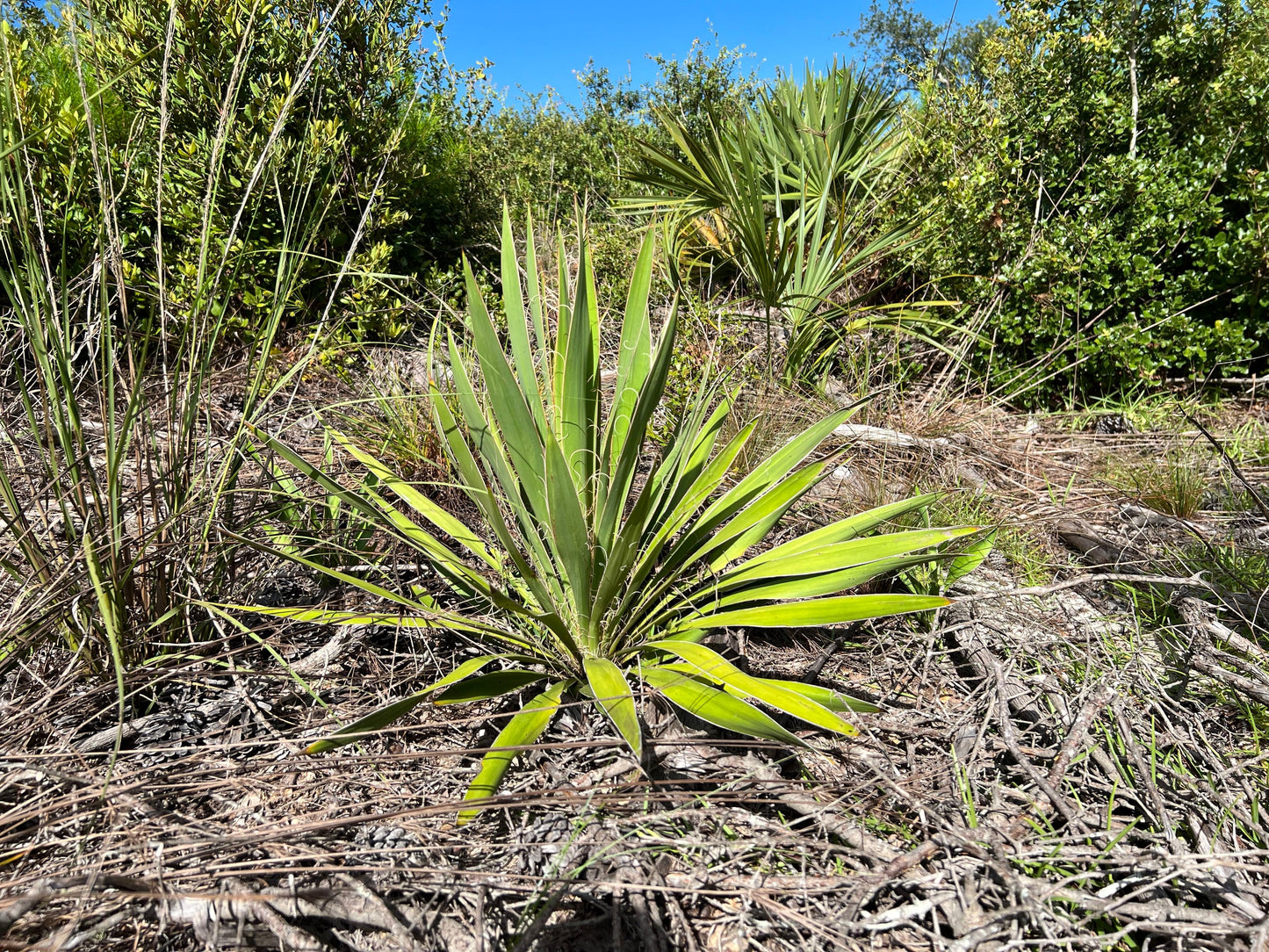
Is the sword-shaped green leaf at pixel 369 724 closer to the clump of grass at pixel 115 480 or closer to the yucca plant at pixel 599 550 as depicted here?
the yucca plant at pixel 599 550

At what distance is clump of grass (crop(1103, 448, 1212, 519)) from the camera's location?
2.22m

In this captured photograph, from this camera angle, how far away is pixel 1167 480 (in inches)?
90.3

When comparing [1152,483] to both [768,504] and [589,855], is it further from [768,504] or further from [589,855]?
[589,855]

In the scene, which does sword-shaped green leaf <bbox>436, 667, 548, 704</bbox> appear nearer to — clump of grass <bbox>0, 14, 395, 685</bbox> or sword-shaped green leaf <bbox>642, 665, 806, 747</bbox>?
sword-shaped green leaf <bbox>642, 665, 806, 747</bbox>

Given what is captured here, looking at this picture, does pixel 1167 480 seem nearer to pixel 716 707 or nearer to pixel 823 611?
pixel 823 611

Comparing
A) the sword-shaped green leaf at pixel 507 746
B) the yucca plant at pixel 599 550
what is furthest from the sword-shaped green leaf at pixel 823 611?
the sword-shaped green leaf at pixel 507 746

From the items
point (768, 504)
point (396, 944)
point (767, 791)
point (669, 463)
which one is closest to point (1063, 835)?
point (767, 791)

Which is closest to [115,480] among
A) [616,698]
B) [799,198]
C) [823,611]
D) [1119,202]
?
[616,698]

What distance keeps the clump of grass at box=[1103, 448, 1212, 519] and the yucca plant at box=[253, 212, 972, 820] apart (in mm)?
1394

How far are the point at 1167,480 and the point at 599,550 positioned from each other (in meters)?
2.04

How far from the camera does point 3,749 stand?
1149 mm

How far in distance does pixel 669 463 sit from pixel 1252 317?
3351 millimetres

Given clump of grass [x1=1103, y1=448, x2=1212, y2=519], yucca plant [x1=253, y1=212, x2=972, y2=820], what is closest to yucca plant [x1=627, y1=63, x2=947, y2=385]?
clump of grass [x1=1103, y1=448, x2=1212, y2=519]

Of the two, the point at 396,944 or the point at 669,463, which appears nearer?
the point at 396,944
